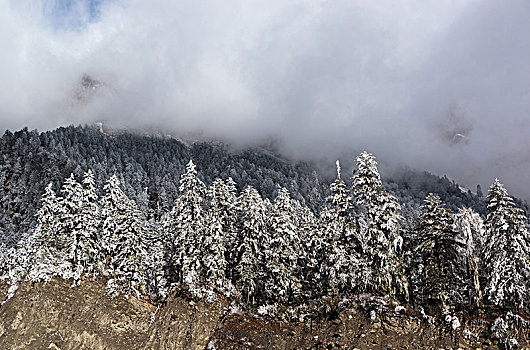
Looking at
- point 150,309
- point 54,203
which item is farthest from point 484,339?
point 54,203

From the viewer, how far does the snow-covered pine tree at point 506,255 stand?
29.7m

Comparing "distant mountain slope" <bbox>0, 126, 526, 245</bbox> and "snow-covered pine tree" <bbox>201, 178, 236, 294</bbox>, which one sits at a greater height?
"distant mountain slope" <bbox>0, 126, 526, 245</bbox>

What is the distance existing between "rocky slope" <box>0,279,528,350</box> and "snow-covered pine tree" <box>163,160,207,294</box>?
9.27 feet

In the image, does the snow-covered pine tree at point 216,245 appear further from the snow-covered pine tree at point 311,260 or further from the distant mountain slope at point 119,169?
the distant mountain slope at point 119,169

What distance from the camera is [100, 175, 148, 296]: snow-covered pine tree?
42.2m

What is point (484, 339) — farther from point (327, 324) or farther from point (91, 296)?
point (91, 296)

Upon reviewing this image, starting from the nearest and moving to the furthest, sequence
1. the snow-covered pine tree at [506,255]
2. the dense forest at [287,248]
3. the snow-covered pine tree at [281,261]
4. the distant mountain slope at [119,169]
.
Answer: the snow-covered pine tree at [506,255], the dense forest at [287,248], the snow-covered pine tree at [281,261], the distant mountain slope at [119,169]

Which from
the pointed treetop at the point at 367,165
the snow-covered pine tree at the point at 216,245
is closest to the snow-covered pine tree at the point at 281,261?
the snow-covered pine tree at the point at 216,245

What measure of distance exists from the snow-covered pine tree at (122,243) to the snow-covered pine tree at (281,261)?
14.0m

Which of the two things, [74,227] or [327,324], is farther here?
[74,227]

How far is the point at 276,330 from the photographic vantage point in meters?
33.9

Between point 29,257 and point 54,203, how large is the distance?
6138 mm

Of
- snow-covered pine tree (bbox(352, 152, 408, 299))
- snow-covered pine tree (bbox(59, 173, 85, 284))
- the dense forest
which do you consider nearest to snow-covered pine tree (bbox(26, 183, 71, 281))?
the dense forest

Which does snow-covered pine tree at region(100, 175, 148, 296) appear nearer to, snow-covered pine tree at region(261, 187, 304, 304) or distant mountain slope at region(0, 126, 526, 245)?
snow-covered pine tree at region(261, 187, 304, 304)
